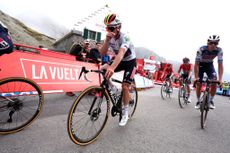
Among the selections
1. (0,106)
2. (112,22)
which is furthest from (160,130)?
(0,106)

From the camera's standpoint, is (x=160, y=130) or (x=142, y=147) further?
(x=160, y=130)

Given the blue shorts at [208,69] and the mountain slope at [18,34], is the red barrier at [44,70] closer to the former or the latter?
the blue shorts at [208,69]

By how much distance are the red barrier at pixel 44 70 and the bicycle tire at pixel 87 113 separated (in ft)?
3.28

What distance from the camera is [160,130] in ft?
11.2

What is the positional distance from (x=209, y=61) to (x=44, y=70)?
4.90 meters

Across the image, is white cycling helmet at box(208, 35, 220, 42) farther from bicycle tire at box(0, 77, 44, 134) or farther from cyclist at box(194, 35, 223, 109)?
bicycle tire at box(0, 77, 44, 134)

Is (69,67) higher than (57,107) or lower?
higher

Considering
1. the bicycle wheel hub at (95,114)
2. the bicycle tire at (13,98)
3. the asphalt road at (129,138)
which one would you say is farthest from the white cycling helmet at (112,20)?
the asphalt road at (129,138)

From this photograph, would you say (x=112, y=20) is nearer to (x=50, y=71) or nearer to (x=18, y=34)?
(x=50, y=71)

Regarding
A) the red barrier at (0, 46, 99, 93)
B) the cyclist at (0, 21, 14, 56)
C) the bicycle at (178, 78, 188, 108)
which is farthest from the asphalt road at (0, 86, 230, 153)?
the bicycle at (178, 78, 188, 108)

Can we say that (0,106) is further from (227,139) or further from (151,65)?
(151,65)

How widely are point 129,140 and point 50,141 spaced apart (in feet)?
4.46

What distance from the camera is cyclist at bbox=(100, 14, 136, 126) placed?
2.68m

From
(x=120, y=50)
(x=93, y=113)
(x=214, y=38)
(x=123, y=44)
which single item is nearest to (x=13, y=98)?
(x=93, y=113)
